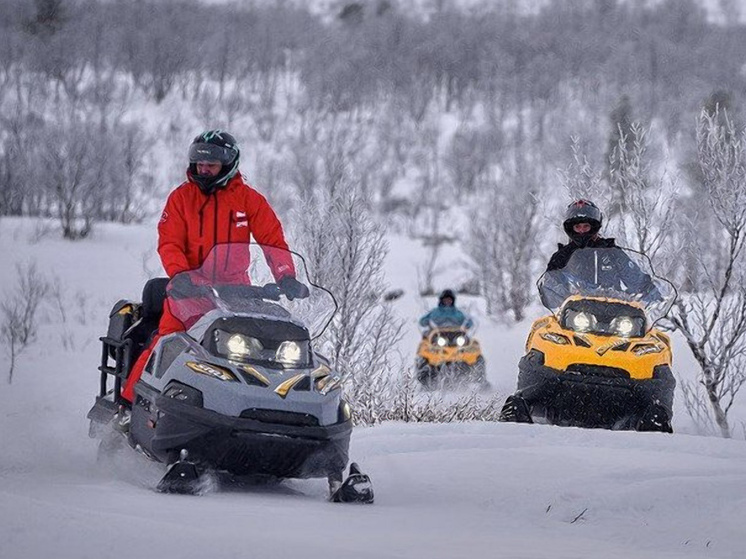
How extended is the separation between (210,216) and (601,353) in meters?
3.04

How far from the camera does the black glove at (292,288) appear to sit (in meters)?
5.23

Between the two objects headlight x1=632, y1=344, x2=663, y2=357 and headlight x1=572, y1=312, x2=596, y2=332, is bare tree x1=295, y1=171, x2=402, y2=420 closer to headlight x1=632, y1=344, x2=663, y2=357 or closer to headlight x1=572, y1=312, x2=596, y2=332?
headlight x1=572, y1=312, x2=596, y2=332

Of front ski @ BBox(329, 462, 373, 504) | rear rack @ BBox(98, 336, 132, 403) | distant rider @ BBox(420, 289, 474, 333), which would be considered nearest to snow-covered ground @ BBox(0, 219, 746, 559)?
front ski @ BBox(329, 462, 373, 504)

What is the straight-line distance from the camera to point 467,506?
4.72 metres

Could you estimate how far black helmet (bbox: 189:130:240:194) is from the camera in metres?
5.49

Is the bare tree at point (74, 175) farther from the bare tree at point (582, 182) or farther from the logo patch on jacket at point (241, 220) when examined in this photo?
the logo patch on jacket at point (241, 220)

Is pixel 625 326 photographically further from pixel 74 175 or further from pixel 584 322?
pixel 74 175

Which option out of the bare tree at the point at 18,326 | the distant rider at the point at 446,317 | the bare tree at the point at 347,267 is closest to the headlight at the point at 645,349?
the bare tree at the point at 347,267

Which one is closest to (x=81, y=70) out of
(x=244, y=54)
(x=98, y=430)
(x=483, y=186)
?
(x=244, y=54)

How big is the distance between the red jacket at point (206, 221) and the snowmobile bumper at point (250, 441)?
1.08m

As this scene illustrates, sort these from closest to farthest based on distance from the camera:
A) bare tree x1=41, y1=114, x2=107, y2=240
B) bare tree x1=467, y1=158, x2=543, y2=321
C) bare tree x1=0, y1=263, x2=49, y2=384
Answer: bare tree x1=0, y1=263, x2=49, y2=384 → bare tree x1=467, y1=158, x2=543, y2=321 → bare tree x1=41, y1=114, x2=107, y2=240

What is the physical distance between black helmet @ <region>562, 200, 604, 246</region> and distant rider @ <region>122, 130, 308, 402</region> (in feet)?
10.4

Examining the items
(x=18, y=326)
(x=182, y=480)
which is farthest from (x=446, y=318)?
(x=182, y=480)

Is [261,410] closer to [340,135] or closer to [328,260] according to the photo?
[328,260]
